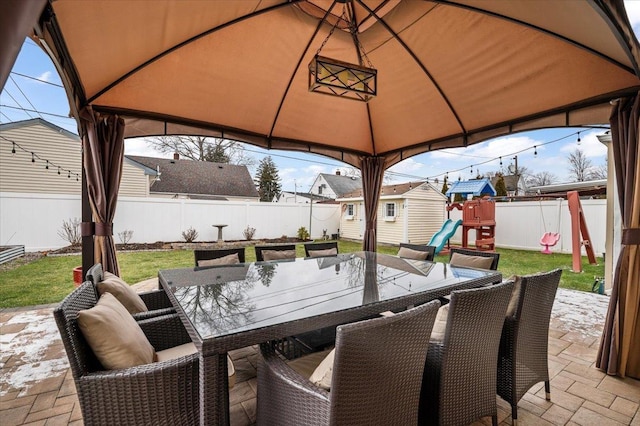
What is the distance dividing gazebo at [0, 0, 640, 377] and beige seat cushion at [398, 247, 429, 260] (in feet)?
5.51

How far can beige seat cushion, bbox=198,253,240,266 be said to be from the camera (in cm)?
321

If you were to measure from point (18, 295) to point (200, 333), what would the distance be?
498 centimetres

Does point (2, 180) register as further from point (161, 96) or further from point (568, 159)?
point (568, 159)

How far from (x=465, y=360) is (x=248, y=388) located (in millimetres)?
1539

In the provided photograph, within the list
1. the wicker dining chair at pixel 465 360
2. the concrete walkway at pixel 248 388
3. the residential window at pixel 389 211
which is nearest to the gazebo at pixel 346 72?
the concrete walkway at pixel 248 388

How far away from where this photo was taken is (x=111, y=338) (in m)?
1.37

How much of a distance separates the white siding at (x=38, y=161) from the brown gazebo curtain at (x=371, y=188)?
385 inches

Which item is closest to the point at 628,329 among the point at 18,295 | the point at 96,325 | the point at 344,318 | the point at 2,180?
the point at 344,318

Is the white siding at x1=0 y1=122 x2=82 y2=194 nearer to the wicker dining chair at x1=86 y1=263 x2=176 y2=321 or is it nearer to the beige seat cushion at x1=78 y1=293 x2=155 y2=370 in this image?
the wicker dining chair at x1=86 y1=263 x2=176 y2=321

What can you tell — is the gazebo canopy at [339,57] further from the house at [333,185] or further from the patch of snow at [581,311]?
the house at [333,185]

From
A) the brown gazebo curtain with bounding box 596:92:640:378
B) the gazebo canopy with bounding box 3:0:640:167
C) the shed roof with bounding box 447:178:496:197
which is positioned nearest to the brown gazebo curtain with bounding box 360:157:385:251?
the gazebo canopy with bounding box 3:0:640:167

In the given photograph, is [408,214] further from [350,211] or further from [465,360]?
[465,360]

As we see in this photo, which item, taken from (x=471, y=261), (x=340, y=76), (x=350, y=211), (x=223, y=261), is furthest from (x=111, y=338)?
(x=350, y=211)

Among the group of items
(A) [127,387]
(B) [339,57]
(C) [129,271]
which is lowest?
(C) [129,271]
